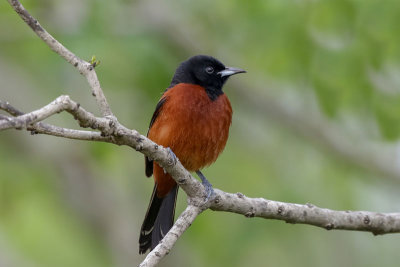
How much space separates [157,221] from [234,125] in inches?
127

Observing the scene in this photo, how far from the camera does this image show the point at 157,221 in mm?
4773

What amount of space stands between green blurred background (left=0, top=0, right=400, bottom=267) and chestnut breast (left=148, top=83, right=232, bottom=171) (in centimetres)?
99

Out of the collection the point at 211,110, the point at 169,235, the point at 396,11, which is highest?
the point at 396,11

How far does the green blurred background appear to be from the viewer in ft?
17.4

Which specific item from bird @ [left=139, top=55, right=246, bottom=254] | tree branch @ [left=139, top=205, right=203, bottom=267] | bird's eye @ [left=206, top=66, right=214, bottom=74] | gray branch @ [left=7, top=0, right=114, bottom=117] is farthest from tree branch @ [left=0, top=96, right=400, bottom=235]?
bird's eye @ [left=206, top=66, right=214, bottom=74]

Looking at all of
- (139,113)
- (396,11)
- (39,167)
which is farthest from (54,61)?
(396,11)

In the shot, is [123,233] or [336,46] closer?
[336,46]

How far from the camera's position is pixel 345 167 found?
695cm

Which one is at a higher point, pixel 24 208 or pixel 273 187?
pixel 273 187

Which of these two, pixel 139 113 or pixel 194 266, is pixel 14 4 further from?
pixel 194 266

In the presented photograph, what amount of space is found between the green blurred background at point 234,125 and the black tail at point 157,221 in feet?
4.76

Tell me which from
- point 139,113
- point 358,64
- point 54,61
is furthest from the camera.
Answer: point 139,113

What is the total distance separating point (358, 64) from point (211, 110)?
1.32m

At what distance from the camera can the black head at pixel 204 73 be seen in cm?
503
